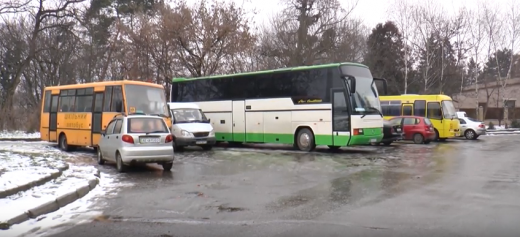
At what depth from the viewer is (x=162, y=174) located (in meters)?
12.6

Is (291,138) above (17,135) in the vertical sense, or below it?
above

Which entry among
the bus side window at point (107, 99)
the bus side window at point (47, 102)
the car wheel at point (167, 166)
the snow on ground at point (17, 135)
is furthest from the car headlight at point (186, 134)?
the snow on ground at point (17, 135)

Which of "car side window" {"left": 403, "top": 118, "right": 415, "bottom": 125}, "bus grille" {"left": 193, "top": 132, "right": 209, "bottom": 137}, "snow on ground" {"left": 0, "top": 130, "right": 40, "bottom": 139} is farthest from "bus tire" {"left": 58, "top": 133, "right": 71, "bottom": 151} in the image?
"car side window" {"left": 403, "top": 118, "right": 415, "bottom": 125}

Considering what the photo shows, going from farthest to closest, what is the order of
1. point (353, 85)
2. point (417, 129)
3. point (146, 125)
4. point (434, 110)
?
point (434, 110) → point (417, 129) → point (353, 85) → point (146, 125)

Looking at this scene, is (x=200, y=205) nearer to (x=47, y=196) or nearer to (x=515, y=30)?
(x=47, y=196)

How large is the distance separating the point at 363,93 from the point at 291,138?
3598 millimetres

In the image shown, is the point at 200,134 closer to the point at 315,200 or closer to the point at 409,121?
the point at 315,200

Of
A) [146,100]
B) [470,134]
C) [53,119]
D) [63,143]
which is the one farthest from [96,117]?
[470,134]

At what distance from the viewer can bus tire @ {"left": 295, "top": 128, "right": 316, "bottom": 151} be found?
1912 cm

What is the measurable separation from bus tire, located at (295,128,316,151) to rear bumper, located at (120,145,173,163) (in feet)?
25.2

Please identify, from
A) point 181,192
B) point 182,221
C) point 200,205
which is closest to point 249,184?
point 181,192

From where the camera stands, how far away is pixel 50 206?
8.02 metres

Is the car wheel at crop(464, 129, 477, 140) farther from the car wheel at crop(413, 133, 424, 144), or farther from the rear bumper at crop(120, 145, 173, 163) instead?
the rear bumper at crop(120, 145, 173, 163)

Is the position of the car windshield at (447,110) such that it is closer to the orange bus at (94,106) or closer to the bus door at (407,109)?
the bus door at (407,109)
